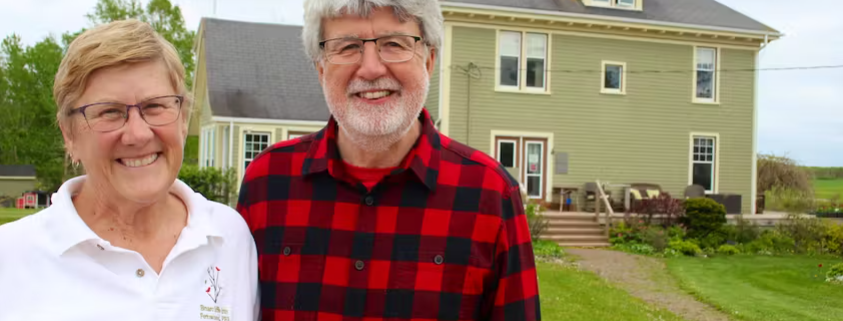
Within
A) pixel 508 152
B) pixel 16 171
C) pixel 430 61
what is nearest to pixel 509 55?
pixel 508 152

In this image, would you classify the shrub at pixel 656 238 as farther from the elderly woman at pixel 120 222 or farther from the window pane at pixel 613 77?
the elderly woman at pixel 120 222

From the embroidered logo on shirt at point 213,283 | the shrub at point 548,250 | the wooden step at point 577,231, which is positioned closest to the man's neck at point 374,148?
the embroidered logo on shirt at point 213,283

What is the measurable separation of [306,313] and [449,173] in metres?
0.69

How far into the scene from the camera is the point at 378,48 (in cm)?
252

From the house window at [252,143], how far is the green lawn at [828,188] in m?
17.9

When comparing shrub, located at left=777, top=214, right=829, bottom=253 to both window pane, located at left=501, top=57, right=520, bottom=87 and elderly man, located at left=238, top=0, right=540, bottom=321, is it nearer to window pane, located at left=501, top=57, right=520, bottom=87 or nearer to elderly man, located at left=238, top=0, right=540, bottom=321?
window pane, located at left=501, top=57, right=520, bottom=87

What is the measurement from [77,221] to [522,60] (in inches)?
696

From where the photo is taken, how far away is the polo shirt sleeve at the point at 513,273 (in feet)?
8.43

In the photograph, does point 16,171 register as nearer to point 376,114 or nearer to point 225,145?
point 225,145

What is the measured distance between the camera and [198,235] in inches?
91.1

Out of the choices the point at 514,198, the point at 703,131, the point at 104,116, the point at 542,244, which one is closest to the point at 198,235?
the point at 104,116

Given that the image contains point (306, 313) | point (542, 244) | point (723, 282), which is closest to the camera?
point (306, 313)

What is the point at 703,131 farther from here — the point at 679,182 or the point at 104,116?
the point at 104,116

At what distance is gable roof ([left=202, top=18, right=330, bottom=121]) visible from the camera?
22016mm
